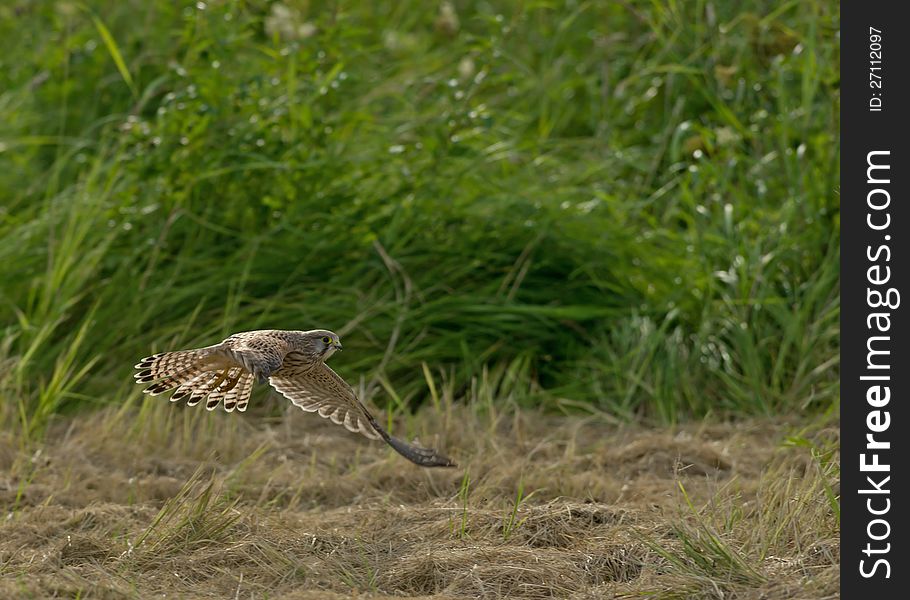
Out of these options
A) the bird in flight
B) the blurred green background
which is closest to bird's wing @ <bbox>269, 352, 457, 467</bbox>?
the bird in flight

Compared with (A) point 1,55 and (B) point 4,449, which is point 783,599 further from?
(A) point 1,55

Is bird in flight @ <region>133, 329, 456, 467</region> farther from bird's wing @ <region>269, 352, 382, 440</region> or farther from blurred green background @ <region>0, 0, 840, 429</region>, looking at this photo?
blurred green background @ <region>0, 0, 840, 429</region>

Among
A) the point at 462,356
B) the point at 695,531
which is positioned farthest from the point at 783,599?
the point at 462,356

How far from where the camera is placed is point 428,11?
7887mm

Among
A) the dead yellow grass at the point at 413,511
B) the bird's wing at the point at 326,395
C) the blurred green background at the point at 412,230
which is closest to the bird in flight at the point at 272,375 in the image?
the bird's wing at the point at 326,395

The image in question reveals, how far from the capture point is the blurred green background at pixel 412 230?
5.74 meters

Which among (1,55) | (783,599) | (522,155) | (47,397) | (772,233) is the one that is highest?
(1,55)

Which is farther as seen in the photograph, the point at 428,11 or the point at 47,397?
the point at 428,11

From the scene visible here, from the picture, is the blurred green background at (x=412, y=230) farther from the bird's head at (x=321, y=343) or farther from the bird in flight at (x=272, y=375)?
the bird's head at (x=321, y=343)

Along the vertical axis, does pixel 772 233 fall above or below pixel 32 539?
above

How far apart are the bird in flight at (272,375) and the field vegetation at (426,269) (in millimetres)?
297

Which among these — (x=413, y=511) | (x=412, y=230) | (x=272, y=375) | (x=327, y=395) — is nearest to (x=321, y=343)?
(x=272, y=375)

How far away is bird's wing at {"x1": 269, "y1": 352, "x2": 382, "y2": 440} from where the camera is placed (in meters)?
4.52

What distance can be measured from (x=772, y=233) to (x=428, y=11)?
9.13 feet
